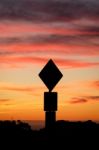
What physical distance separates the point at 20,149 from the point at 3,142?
2.60 meters

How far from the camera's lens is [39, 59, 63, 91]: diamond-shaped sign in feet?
30.4

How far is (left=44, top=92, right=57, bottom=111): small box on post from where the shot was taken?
9211 millimetres

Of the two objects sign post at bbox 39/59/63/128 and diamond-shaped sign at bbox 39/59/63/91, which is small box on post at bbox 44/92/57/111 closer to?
sign post at bbox 39/59/63/128

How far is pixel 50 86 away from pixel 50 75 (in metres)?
0.22

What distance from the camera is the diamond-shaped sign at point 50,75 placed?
30.4 ft

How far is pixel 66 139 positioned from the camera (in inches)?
792

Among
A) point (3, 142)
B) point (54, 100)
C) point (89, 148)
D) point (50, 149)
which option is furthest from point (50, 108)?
point (3, 142)

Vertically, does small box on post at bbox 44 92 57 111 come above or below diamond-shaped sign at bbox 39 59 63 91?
below

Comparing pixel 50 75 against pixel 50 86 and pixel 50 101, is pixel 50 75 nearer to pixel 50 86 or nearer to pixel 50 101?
pixel 50 86

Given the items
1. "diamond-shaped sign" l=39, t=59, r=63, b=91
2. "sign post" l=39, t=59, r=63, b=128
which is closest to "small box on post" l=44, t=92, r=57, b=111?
"sign post" l=39, t=59, r=63, b=128

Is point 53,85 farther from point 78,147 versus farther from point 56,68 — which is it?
point 78,147

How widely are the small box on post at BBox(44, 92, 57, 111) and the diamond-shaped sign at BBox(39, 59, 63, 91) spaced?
0.41 ft

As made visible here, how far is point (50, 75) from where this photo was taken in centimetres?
931

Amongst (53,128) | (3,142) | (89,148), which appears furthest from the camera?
(3,142)
